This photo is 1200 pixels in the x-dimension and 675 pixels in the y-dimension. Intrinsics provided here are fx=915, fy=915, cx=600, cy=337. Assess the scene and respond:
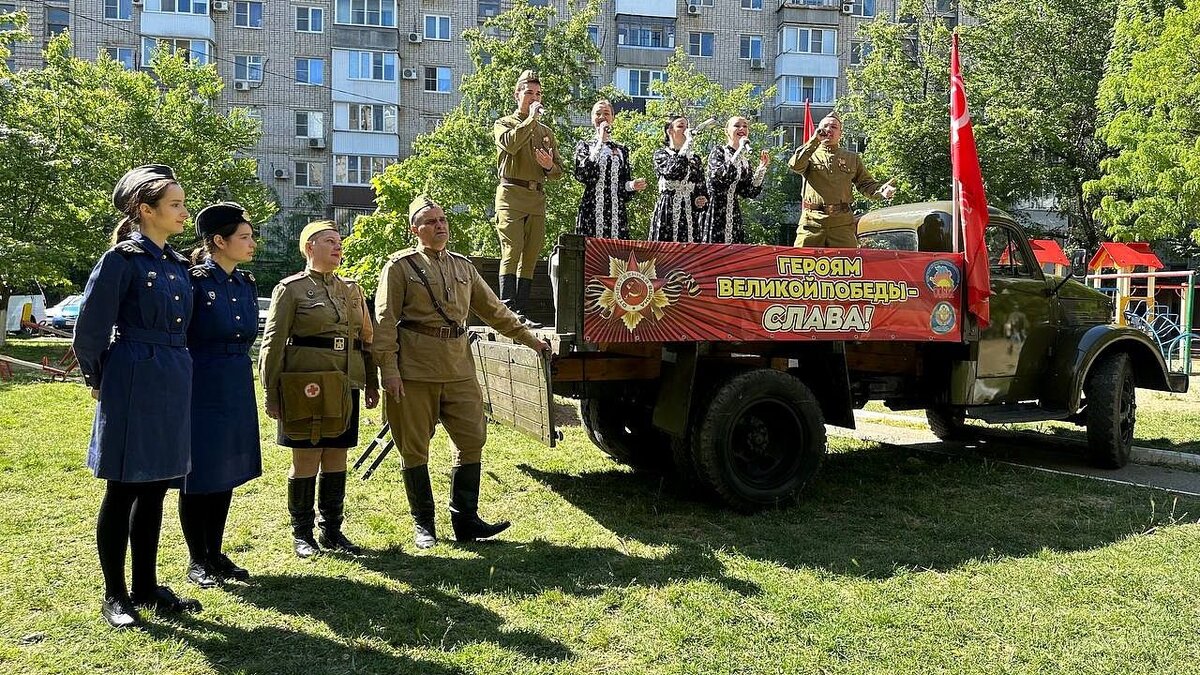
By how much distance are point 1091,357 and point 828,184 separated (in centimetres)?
248

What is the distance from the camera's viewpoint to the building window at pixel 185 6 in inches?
1341

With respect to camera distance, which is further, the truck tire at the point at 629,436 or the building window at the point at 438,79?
the building window at the point at 438,79

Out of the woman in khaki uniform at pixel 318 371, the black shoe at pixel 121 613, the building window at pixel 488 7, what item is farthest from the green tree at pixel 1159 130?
the building window at pixel 488 7

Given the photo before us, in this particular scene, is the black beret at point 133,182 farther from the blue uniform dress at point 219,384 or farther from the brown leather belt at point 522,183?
the brown leather belt at point 522,183

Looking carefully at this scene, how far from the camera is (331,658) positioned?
353 cm

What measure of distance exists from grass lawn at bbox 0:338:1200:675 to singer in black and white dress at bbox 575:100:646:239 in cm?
204

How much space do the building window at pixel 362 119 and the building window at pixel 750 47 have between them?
14179mm

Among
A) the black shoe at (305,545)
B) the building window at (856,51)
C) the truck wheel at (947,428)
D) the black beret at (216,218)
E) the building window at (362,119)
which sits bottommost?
the black shoe at (305,545)

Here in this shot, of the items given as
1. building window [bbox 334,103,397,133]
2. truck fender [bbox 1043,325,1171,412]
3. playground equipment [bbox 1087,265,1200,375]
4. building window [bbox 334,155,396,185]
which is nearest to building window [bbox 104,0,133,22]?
building window [bbox 334,103,397,133]

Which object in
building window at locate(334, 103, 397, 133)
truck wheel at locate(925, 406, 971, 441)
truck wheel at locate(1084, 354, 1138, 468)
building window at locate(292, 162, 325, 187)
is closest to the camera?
truck wheel at locate(1084, 354, 1138, 468)

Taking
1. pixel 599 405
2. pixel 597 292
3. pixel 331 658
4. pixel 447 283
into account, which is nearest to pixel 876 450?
pixel 599 405

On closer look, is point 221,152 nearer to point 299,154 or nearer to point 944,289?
point 299,154

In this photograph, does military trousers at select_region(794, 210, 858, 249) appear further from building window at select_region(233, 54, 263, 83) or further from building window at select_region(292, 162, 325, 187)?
building window at select_region(233, 54, 263, 83)

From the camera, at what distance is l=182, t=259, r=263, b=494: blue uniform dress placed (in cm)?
411
